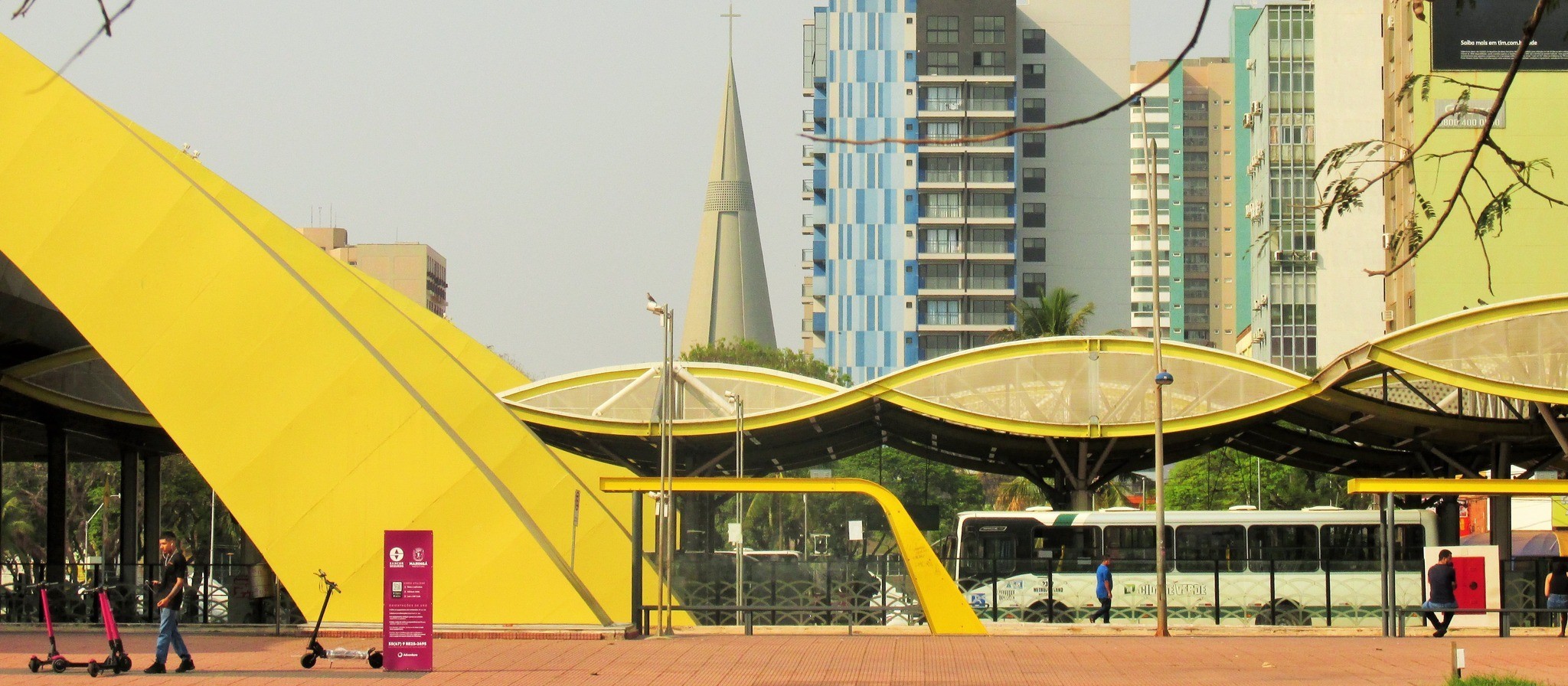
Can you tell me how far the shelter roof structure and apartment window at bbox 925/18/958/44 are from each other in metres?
58.4

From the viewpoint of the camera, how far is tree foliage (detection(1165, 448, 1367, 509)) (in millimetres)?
70438

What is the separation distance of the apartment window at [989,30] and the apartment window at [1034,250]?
12475 mm

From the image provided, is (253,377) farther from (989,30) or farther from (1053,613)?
(989,30)

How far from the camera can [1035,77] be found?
10006 cm

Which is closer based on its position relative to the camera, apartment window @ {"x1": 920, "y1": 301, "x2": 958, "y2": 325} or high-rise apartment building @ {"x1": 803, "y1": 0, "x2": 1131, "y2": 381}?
high-rise apartment building @ {"x1": 803, "y1": 0, "x2": 1131, "y2": 381}

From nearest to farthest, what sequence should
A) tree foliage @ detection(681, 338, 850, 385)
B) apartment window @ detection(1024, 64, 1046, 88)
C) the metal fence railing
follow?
the metal fence railing
tree foliage @ detection(681, 338, 850, 385)
apartment window @ detection(1024, 64, 1046, 88)

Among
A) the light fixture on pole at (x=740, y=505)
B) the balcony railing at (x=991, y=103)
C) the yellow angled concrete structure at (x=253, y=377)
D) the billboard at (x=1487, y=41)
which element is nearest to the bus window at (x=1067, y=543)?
the light fixture on pole at (x=740, y=505)

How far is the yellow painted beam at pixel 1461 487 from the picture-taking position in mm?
22031

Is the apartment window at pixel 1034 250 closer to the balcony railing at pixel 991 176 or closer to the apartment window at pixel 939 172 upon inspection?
the balcony railing at pixel 991 176

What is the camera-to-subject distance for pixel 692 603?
78.1ft

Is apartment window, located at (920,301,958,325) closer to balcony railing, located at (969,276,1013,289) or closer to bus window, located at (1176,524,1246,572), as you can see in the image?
balcony railing, located at (969,276,1013,289)

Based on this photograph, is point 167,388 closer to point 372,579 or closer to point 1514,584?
point 372,579

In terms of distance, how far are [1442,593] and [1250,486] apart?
5081cm

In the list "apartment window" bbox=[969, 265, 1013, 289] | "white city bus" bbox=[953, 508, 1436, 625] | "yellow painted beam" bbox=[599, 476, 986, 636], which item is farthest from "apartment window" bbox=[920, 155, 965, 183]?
"yellow painted beam" bbox=[599, 476, 986, 636]
